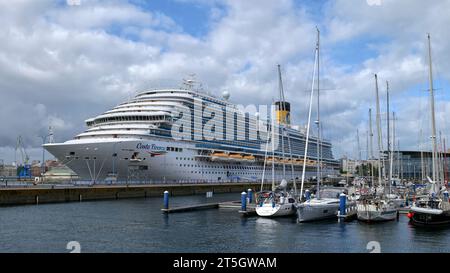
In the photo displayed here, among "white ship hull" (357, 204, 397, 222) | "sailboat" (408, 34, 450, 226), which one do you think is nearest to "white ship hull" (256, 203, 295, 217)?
"white ship hull" (357, 204, 397, 222)

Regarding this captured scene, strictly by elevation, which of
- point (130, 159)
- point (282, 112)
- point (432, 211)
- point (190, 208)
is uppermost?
point (282, 112)

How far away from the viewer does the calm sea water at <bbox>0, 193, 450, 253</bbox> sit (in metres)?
19.1

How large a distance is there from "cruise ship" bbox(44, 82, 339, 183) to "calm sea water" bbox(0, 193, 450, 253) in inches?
543

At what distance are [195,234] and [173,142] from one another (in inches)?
1316

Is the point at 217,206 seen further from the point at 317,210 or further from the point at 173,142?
the point at 173,142

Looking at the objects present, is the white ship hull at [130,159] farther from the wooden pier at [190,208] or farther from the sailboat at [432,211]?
the sailboat at [432,211]

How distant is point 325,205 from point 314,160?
73208 mm

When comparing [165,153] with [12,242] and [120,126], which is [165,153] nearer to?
[120,126]

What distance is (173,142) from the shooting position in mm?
55562

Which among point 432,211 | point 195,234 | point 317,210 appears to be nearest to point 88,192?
point 195,234

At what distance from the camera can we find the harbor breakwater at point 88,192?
38125 millimetres

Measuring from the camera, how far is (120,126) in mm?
52719

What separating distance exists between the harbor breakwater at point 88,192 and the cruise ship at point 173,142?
275cm
